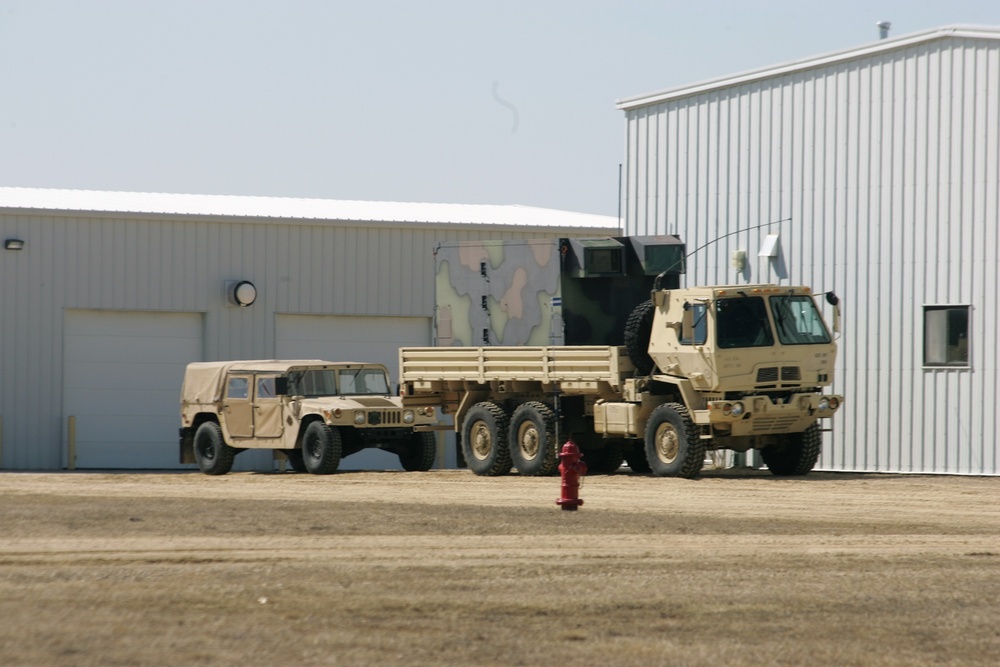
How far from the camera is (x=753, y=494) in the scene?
58.8ft

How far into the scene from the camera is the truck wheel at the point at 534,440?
21.6m

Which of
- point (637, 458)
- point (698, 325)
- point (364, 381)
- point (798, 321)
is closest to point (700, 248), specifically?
point (637, 458)

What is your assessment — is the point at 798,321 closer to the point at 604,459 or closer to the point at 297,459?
the point at 604,459

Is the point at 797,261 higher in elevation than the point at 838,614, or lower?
higher

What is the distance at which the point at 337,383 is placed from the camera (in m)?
23.5

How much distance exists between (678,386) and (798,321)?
5.61 ft

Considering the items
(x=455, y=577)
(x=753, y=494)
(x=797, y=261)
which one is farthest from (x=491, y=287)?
(x=455, y=577)

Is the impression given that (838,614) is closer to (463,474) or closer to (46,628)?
(46,628)

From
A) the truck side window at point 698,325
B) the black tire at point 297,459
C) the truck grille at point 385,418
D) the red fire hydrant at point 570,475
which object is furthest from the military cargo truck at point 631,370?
the red fire hydrant at point 570,475

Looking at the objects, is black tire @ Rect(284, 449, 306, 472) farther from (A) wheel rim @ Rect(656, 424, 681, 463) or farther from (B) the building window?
(B) the building window

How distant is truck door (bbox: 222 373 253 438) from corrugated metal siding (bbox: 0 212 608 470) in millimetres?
5109

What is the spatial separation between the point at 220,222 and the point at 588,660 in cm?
2244

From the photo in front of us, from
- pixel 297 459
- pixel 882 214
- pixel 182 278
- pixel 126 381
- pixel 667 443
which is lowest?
pixel 297 459

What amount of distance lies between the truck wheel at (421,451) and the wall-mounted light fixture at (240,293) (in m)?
6.68
